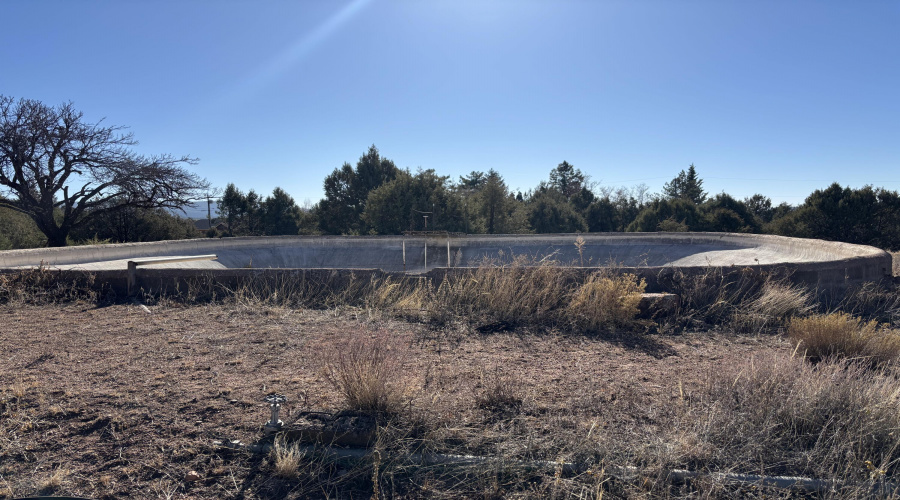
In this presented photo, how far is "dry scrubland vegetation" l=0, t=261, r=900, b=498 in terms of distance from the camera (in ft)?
8.40

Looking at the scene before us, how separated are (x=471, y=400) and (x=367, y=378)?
0.75 m

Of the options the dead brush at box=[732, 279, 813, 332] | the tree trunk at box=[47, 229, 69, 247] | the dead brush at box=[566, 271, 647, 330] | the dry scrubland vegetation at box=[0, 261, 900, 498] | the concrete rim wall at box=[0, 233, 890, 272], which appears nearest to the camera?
the dry scrubland vegetation at box=[0, 261, 900, 498]

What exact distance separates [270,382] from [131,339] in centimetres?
226

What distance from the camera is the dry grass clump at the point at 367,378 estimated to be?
10.4 ft

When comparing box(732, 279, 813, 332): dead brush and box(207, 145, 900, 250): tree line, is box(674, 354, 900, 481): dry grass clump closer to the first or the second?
box(732, 279, 813, 332): dead brush

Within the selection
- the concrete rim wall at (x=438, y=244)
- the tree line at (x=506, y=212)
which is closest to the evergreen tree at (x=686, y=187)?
the tree line at (x=506, y=212)

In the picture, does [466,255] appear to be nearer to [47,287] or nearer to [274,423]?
[47,287]

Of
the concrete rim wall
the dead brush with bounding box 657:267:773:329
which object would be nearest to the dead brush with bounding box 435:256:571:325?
the dead brush with bounding box 657:267:773:329

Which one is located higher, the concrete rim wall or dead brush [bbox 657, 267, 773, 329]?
the concrete rim wall

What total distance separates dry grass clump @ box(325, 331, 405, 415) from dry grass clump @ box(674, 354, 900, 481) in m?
1.73

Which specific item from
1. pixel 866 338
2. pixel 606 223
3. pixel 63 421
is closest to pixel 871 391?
pixel 866 338

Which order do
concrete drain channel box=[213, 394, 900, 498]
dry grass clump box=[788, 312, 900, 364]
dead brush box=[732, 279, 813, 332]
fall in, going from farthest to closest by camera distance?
dead brush box=[732, 279, 813, 332] < dry grass clump box=[788, 312, 900, 364] < concrete drain channel box=[213, 394, 900, 498]

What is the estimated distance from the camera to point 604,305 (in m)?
5.70

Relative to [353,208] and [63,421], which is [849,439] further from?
[353,208]
